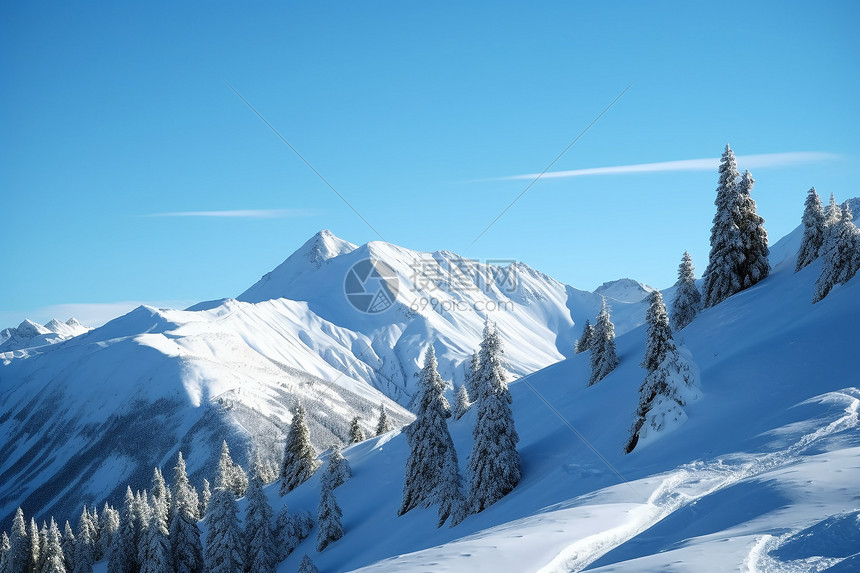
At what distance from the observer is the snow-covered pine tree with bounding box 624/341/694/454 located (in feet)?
84.4

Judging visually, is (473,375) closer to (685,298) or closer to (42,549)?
(685,298)

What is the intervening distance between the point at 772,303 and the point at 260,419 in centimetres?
17146

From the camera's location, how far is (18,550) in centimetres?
6544

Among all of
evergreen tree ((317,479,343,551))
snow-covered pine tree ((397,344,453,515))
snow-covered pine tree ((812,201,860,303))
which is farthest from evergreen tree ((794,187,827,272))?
evergreen tree ((317,479,343,551))

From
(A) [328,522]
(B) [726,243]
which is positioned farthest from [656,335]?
(A) [328,522]

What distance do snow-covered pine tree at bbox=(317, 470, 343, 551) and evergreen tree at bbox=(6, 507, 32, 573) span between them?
46148mm

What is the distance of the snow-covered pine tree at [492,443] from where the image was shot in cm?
3155

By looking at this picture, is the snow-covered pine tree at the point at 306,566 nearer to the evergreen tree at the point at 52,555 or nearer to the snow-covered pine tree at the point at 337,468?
the snow-covered pine tree at the point at 337,468

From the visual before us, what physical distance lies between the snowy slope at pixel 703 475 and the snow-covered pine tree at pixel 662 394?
99 centimetres

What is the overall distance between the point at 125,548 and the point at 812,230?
70243 mm

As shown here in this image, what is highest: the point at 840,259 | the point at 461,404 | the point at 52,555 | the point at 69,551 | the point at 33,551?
the point at 840,259

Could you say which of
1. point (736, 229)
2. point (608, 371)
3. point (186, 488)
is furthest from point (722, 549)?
point (186, 488)

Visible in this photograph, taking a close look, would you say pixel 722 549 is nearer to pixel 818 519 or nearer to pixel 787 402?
pixel 818 519

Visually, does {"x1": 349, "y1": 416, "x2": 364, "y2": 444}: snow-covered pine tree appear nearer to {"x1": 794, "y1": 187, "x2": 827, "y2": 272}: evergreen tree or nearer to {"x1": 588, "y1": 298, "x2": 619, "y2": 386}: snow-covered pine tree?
{"x1": 588, "y1": 298, "x2": 619, "y2": 386}: snow-covered pine tree
